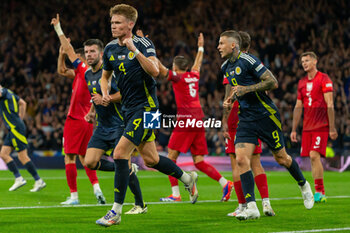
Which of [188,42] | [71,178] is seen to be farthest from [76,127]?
[188,42]

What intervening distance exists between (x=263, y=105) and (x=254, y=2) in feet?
67.2

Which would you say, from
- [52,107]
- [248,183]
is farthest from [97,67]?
[52,107]

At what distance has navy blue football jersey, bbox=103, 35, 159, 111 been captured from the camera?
6254mm

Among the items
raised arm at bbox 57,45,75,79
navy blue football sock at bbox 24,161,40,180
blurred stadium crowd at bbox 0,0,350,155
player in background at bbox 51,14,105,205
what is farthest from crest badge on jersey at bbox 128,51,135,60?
blurred stadium crowd at bbox 0,0,350,155

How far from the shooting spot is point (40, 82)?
23.8 metres

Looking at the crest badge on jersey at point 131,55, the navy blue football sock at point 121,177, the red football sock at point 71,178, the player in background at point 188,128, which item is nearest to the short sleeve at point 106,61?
the crest badge on jersey at point 131,55

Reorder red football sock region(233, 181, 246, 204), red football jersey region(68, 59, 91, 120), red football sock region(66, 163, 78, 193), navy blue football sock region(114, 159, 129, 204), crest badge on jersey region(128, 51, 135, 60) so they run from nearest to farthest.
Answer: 1. navy blue football sock region(114, 159, 129, 204)
2. crest badge on jersey region(128, 51, 135, 60)
3. red football sock region(233, 181, 246, 204)
4. red football sock region(66, 163, 78, 193)
5. red football jersey region(68, 59, 91, 120)

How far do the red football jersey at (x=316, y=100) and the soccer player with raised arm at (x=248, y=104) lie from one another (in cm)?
253

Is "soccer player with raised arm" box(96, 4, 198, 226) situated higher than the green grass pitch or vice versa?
"soccer player with raised arm" box(96, 4, 198, 226)

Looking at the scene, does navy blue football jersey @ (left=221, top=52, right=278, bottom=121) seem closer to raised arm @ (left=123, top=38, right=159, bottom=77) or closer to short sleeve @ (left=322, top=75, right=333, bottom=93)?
raised arm @ (left=123, top=38, right=159, bottom=77)

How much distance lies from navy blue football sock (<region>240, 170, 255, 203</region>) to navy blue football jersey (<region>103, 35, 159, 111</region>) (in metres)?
1.29

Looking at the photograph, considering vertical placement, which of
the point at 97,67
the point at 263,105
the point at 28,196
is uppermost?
the point at 97,67

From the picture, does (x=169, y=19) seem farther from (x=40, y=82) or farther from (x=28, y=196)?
(x=28, y=196)

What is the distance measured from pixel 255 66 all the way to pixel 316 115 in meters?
3.04
